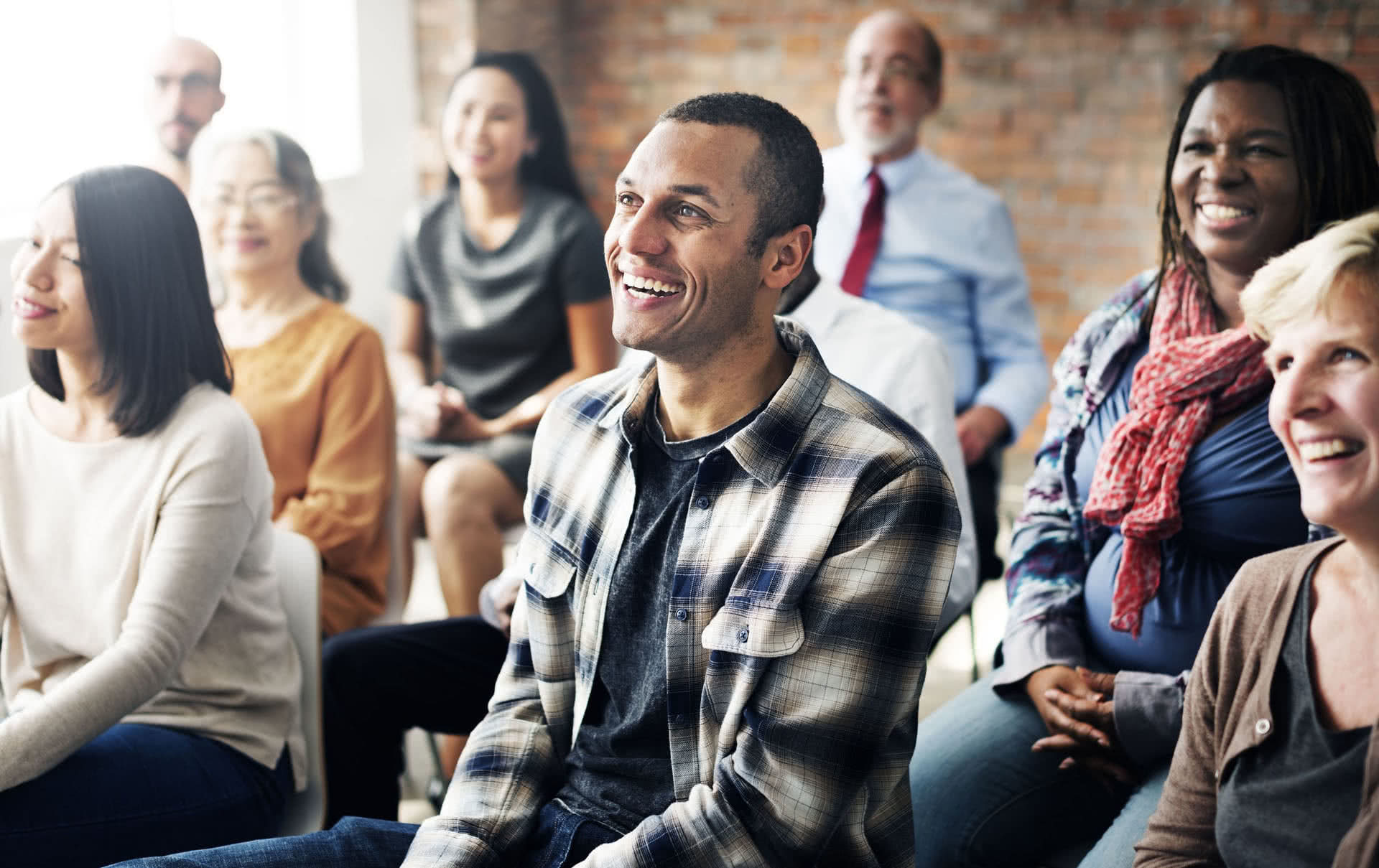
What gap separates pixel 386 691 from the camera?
6.84 ft

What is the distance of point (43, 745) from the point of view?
1.63 metres

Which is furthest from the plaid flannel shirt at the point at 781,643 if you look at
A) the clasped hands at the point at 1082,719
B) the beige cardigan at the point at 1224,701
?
the clasped hands at the point at 1082,719

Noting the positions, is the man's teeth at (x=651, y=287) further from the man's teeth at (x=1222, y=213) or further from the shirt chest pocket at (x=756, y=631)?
the man's teeth at (x=1222, y=213)

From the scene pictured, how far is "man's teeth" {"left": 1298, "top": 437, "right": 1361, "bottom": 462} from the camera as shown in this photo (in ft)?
4.04

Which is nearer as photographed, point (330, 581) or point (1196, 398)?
point (1196, 398)

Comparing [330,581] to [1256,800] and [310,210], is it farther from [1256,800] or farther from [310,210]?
[1256,800]

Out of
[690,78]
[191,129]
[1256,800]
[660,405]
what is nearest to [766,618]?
[660,405]

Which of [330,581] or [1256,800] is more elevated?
[1256,800]

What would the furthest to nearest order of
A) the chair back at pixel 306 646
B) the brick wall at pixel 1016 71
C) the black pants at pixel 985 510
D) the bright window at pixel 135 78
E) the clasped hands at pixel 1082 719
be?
the brick wall at pixel 1016 71 < the bright window at pixel 135 78 < the black pants at pixel 985 510 < the chair back at pixel 306 646 < the clasped hands at pixel 1082 719

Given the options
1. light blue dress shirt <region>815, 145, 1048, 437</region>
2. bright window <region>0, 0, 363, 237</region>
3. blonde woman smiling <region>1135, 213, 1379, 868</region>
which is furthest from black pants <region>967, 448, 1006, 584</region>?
bright window <region>0, 0, 363, 237</region>

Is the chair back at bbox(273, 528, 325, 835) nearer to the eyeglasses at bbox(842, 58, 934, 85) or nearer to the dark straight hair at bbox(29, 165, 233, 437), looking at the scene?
the dark straight hair at bbox(29, 165, 233, 437)

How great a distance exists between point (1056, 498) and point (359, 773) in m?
1.13

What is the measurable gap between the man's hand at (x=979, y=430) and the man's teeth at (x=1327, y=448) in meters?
1.53

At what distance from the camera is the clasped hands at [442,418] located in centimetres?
304
